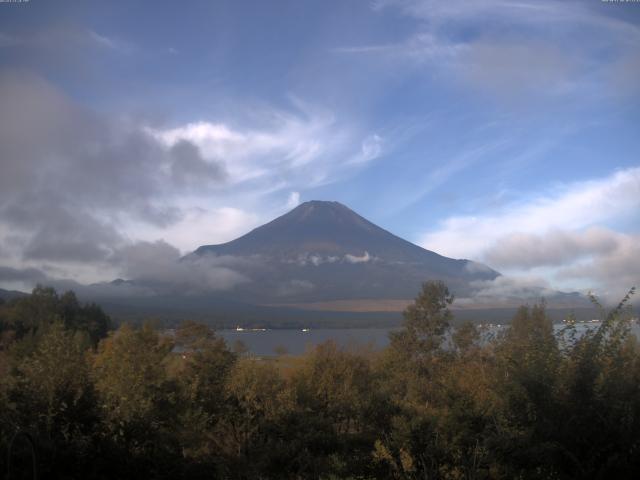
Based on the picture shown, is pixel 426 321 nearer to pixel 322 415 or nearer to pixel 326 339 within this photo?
pixel 326 339

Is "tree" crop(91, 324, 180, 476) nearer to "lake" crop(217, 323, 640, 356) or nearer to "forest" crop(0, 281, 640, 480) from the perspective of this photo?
"forest" crop(0, 281, 640, 480)

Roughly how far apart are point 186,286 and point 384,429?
156 metres

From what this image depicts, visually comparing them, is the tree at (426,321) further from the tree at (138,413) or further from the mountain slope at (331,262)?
the mountain slope at (331,262)

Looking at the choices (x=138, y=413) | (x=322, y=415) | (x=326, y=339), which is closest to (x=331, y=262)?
(x=326, y=339)

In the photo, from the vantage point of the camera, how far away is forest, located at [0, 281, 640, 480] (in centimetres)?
720

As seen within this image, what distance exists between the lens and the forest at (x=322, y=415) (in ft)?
23.6

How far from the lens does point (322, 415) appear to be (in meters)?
13.3

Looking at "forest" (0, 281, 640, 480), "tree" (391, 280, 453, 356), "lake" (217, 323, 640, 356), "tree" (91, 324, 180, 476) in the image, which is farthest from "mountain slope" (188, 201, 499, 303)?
"tree" (91, 324, 180, 476)

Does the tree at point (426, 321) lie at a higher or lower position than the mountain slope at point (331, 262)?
lower

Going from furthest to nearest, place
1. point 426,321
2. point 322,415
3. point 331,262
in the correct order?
1. point 331,262
2. point 426,321
3. point 322,415

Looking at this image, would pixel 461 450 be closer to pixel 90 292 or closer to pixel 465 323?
pixel 465 323

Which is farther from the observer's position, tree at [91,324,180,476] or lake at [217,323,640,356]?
lake at [217,323,640,356]

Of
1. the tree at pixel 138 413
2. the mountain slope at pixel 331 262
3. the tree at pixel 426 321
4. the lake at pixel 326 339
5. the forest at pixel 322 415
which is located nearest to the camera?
the forest at pixel 322 415

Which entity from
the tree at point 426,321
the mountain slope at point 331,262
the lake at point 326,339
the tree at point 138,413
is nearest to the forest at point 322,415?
the tree at point 138,413
